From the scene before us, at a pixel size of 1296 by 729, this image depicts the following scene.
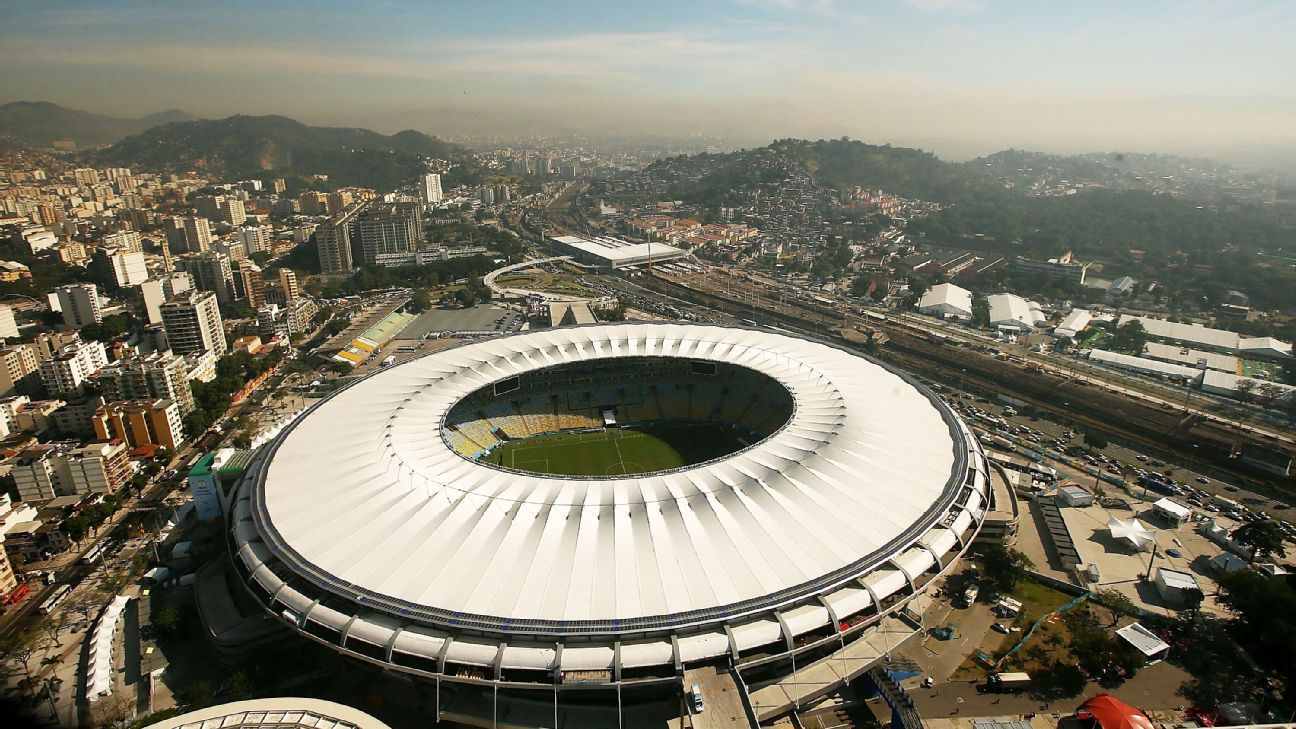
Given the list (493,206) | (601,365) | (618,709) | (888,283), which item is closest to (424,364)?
(601,365)

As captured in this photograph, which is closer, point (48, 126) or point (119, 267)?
point (119, 267)

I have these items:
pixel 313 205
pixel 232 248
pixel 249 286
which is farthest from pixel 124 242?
pixel 313 205

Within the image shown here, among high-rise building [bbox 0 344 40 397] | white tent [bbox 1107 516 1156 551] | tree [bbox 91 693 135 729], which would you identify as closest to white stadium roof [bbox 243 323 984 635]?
tree [bbox 91 693 135 729]

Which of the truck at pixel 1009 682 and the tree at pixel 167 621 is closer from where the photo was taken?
the truck at pixel 1009 682

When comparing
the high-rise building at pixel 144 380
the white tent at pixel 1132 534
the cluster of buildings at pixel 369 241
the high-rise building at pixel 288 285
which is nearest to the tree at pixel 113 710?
the high-rise building at pixel 144 380

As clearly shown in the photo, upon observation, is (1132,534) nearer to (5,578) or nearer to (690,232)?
(5,578)

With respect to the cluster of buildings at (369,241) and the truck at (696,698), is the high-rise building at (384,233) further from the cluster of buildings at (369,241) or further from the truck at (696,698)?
the truck at (696,698)

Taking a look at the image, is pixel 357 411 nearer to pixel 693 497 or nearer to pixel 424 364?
pixel 424 364

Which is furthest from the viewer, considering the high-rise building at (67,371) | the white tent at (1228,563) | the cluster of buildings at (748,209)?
the cluster of buildings at (748,209)
